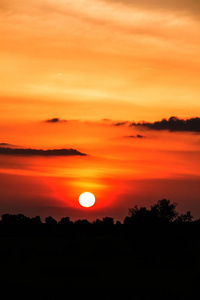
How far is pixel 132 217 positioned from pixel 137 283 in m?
24.6

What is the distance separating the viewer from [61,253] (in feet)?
294

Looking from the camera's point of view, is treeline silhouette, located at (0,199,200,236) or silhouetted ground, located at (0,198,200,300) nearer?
silhouetted ground, located at (0,198,200,300)

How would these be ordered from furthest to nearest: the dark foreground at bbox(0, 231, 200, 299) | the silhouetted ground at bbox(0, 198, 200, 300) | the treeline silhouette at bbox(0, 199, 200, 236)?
1. the treeline silhouette at bbox(0, 199, 200, 236)
2. the silhouetted ground at bbox(0, 198, 200, 300)
3. the dark foreground at bbox(0, 231, 200, 299)

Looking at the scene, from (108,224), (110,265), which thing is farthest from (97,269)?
(108,224)

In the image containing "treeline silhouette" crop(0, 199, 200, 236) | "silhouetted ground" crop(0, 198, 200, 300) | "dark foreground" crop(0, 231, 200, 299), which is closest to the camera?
"dark foreground" crop(0, 231, 200, 299)

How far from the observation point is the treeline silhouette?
8150cm

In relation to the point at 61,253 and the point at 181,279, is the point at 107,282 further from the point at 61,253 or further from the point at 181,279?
the point at 61,253

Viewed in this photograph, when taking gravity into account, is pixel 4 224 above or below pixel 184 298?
above

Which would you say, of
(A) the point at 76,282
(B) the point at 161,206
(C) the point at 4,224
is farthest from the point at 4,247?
(C) the point at 4,224

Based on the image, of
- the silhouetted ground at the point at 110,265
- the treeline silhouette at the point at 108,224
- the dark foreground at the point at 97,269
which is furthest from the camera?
the treeline silhouette at the point at 108,224

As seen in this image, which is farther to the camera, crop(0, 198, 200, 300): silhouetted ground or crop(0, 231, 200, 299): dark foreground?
crop(0, 198, 200, 300): silhouetted ground

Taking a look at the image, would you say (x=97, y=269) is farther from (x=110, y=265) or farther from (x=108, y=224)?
(x=108, y=224)

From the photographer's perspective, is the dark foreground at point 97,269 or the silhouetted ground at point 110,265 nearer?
the dark foreground at point 97,269

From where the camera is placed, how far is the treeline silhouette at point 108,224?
81.5 m
